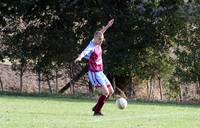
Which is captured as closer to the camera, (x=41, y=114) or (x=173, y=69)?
(x=41, y=114)

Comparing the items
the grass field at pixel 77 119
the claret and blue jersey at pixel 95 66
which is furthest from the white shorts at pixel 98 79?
the grass field at pixel 77 119

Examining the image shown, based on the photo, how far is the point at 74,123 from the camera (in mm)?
13000

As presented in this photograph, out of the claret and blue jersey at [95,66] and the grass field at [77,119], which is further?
the claret and blue jersey at [95,66]

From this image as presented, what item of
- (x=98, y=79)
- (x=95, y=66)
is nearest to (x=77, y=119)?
(x=98, y=79)

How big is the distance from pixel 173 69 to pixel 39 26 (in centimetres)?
564

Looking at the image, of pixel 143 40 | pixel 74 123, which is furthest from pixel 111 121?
pixel 143 40

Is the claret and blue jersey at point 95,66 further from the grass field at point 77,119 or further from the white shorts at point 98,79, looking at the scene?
the grass field at point 77,119

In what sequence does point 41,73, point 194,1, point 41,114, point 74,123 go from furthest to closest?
point 41,73 → point 194,1 → point 41,114 → point 74,123

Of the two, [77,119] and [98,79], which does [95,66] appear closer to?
[98,79]

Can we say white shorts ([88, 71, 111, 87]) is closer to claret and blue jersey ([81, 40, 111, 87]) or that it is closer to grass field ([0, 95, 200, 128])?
claret and blue jersey ([81, 40, 111, 87])

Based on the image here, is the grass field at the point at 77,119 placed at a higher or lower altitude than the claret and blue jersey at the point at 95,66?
lower

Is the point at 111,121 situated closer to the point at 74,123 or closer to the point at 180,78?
the point at 74,123

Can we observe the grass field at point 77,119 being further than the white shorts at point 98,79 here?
No

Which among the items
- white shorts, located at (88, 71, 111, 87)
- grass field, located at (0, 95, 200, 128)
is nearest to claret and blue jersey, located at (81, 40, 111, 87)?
white shorts, located at (88, 71, 111, 87)
